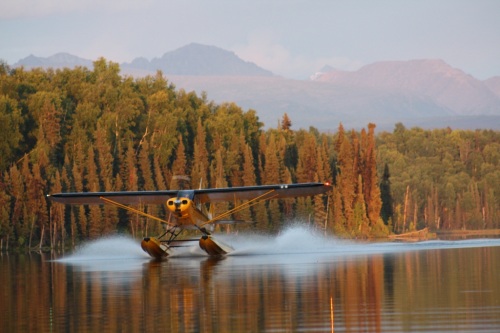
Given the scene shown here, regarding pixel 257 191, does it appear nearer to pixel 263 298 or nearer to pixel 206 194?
pixel 206 194

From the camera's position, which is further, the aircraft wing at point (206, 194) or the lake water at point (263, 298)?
the aircraft wing at point (206, 194)

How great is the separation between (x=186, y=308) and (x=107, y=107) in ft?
233

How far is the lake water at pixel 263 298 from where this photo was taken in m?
16.3

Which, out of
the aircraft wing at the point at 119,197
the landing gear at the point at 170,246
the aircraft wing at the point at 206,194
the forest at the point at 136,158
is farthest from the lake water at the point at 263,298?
the forest at the point at 136,158

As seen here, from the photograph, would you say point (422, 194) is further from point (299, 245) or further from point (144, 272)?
point (144, 272)

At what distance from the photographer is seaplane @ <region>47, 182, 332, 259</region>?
1495 inches

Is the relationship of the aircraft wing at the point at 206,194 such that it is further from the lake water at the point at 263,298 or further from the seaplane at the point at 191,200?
the lake water at the point at 263,298

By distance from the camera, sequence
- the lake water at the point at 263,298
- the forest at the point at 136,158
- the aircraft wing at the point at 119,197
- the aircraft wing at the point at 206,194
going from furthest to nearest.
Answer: the forest at the point at 136,158 < the aircraft wing at the point at 119,197 < the aircraft wing at the point at 206,194 < the lake water at the point at 263,298

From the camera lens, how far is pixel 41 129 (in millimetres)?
78062

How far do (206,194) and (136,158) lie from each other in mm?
45962

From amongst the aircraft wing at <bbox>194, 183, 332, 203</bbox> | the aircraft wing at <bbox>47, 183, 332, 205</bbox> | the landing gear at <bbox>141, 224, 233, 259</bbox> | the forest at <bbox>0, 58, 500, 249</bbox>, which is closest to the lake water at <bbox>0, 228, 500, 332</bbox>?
the landing gear at <bbox>141, 224, 233, 259</bbox>

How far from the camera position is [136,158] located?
86.0m

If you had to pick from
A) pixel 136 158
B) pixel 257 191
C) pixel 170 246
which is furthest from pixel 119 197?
pixel 136 158

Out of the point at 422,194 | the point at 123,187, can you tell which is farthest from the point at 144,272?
the point at 422,194
